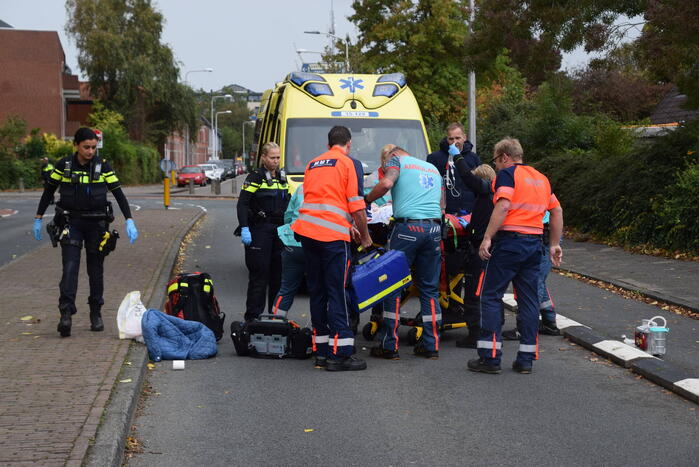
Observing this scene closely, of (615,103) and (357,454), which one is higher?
(615,103)

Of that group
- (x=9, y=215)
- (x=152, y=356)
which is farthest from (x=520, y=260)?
(x=9, y=215)

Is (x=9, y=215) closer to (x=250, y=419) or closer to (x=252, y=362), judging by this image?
(x=252, y=362)

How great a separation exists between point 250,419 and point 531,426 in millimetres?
1806

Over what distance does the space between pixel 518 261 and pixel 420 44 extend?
32243 millimetres

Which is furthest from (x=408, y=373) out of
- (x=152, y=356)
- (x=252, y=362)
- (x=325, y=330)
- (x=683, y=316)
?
(x=683, y=316)

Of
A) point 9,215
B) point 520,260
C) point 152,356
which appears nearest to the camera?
point 520,260

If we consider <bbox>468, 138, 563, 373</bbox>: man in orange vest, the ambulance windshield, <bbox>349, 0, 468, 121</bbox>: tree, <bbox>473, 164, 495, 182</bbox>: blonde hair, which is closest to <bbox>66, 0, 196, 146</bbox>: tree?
<bbox>349, 0, 468, 121</bbox>: tree

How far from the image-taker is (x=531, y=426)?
5.91 metres

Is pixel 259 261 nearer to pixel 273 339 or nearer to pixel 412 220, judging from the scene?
pixel 273 339

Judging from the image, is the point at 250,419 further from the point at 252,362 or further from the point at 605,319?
the point at 605,319

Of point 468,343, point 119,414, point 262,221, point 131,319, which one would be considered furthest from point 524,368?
point 131,319

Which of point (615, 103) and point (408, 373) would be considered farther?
point (615, 103)

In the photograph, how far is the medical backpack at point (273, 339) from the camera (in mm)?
8219

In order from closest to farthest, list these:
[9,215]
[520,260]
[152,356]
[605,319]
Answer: [520,260]
[152,356]
[605,319]
[9,215]
